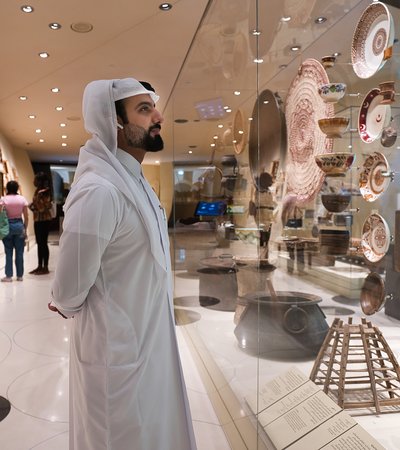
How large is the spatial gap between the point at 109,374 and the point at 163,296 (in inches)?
11.4

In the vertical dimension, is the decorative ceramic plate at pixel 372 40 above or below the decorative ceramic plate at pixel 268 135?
above

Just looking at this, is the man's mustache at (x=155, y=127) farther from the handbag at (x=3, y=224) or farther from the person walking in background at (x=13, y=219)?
the person walking in background at (x=13, y=219)

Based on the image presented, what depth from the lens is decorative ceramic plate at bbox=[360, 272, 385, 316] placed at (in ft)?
6.72

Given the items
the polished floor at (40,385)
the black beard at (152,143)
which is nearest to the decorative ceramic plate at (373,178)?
the black beard at (152,143)

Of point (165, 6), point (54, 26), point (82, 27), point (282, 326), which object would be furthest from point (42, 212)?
point (282, 326)

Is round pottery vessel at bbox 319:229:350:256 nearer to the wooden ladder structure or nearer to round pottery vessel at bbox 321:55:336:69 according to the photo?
the wooden ladder structure

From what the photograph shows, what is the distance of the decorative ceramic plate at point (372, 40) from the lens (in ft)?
5.40

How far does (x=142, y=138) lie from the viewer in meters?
1.53

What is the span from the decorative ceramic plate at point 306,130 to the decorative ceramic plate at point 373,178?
175mm

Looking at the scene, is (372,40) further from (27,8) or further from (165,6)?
(27,8)

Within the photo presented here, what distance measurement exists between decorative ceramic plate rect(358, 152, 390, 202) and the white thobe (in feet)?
3.38

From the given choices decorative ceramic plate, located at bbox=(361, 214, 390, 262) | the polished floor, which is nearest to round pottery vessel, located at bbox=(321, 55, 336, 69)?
decorative ceramic plate, located at bbox=(361, 214, 390, 262)

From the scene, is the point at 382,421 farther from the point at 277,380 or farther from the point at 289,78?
the point at 289,78

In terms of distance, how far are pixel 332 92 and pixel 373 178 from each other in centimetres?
41
